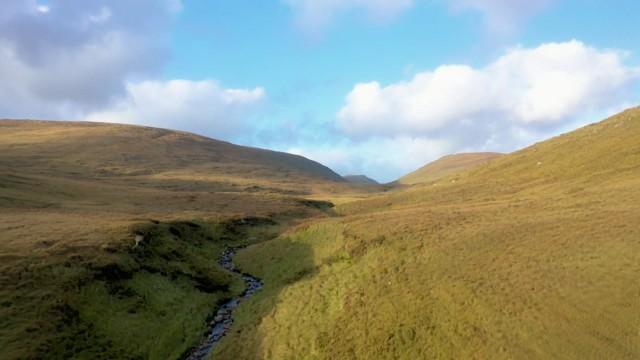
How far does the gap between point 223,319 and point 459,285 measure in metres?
20.2

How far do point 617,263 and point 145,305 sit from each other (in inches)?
1497

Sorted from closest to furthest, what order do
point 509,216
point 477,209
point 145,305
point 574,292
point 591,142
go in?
1. point 574,292
2. point 145,305
3. point 509,216
4. point 477,209
5. point 591,142

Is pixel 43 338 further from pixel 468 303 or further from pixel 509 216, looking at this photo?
pixel 509 216

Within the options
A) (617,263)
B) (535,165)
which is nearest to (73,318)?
(617,263)

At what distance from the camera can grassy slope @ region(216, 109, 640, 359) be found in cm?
3303

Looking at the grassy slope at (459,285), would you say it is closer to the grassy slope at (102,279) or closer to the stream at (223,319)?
the stream at (223,319)

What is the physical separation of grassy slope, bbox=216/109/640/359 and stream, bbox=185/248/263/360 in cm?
130

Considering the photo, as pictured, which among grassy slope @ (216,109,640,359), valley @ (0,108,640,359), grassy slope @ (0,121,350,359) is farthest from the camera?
grassy slope @ (0,121,350,359)

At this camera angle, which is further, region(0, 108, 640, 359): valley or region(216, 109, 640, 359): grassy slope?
region(0, 108, 640, 359): valley

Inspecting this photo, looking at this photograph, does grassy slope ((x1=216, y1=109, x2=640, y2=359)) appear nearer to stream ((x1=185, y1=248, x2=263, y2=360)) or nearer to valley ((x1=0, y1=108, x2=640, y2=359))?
valley ((x1=0, y1=108, x2=640, y2=359))

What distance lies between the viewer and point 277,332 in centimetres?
3806

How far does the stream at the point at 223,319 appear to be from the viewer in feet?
124

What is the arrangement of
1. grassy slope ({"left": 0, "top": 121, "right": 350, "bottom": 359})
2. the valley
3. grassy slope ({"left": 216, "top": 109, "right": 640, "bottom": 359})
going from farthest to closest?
grassy slope ({"left": 0, "top": 121, "right": 350, "bottom": 359}), the valley, grassy slope ({"left": 216, "top": 109, "right": 640, "bottom": 359})

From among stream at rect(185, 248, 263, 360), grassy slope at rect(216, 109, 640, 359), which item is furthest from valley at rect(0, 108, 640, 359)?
stream at rect(185, 248, 263, 360)
